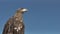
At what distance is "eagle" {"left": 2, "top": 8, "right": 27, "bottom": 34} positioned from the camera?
15.8 metres

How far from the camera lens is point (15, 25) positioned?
622 inches

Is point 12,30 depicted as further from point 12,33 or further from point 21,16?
point 21,16

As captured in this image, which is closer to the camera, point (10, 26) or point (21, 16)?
point (10, 26)

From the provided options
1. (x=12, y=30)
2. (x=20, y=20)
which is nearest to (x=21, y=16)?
(x=20, y=20)

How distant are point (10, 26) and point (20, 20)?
3.29 feet

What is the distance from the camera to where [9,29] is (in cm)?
1591

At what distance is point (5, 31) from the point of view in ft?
52.6

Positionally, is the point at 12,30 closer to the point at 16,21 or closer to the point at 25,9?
the point at 16,21

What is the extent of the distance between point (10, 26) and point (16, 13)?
117 cm

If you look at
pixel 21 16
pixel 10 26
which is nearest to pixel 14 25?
pixel 10 26

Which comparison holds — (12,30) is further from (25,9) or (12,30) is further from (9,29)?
(25,9)

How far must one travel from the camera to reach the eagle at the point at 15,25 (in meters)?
15.8

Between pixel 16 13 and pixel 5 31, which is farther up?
pixel 16 13

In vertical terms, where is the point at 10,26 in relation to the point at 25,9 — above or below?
below
